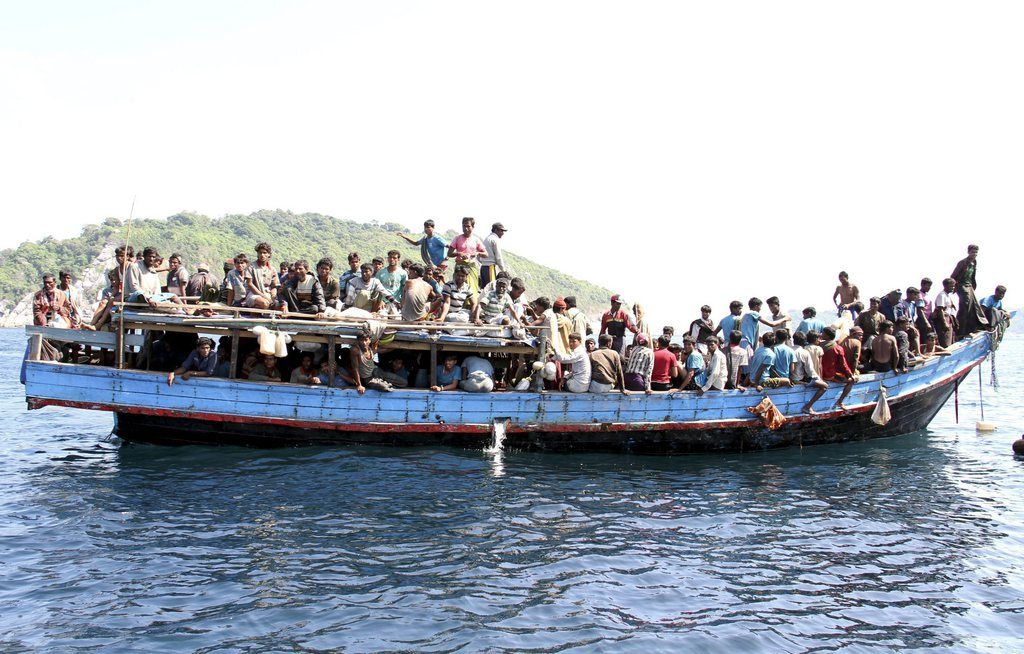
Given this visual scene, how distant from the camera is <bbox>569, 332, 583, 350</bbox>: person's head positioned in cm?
1439

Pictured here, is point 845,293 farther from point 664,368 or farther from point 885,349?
point 664,368

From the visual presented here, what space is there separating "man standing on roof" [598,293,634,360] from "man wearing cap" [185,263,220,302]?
298 inches

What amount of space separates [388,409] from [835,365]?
8.82 m

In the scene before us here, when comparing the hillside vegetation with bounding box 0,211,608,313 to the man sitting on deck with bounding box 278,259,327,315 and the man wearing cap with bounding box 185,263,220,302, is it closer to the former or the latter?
the man wearing cap with bounding box 185,263,220,302

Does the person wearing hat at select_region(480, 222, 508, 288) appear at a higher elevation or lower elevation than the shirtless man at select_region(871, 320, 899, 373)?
higher

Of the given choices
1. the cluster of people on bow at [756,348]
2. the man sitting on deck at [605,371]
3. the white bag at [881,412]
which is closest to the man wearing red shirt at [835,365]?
the cluster of people on bow at [756,348]

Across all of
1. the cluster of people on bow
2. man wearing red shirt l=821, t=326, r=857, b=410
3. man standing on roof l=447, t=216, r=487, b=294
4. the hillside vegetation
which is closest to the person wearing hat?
man standing on roof l=447, t=216, r=487, b=294

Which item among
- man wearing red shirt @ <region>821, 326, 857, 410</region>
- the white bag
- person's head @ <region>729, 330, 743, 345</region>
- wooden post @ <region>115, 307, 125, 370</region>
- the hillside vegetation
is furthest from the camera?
the hillside vegetation

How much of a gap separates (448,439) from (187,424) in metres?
4.54

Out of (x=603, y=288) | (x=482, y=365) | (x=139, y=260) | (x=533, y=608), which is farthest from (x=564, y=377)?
(x=603, y=288)

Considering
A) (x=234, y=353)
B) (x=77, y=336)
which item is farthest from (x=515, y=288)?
(x=77, y=336)

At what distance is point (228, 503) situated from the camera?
436 inches

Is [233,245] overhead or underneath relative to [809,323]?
overhead

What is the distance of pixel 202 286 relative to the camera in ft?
49.6
